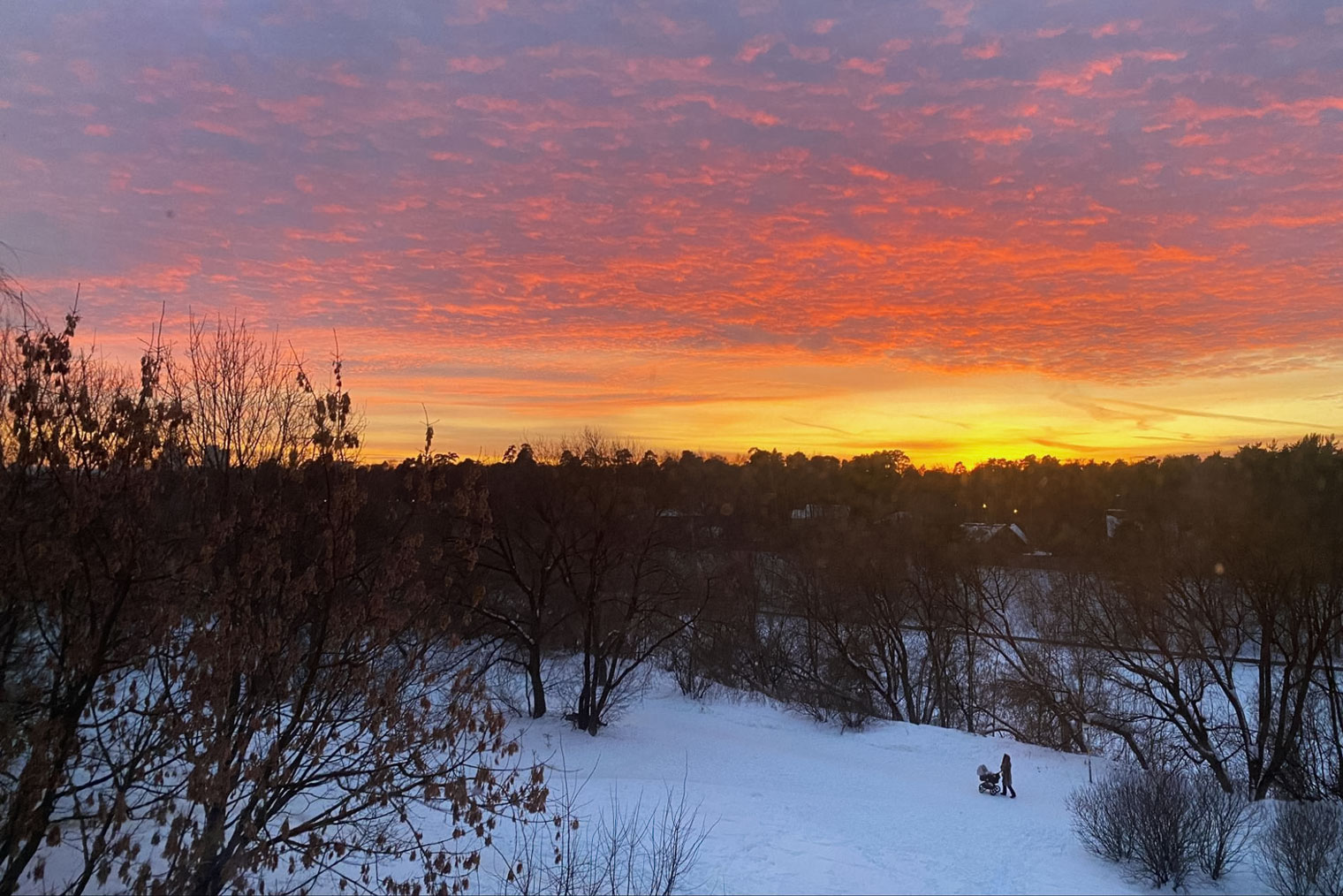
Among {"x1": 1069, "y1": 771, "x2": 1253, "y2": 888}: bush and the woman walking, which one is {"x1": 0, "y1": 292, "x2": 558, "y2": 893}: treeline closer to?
{"x1": 1069, "y1": 771, "x2": 1253, "y2": 888}: bush

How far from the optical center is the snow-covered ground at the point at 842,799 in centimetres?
1188

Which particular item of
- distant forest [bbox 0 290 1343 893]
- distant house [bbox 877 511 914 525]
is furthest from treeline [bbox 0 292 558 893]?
distant house [bbox 877 511 914 525]

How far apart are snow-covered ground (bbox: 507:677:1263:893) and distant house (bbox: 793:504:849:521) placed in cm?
2048

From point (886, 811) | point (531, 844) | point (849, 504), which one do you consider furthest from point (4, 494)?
point (849, 504)

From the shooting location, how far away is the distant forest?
187 inches

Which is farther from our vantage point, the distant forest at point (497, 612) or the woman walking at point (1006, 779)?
the woman walking at point (1006, 779)

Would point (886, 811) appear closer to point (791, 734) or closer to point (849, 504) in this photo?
point (791, 734)

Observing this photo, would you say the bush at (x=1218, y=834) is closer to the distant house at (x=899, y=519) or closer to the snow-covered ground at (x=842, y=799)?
the snow-covered ground at (x=842, y=799)

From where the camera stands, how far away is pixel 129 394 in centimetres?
498

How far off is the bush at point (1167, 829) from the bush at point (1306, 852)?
71 centimetres

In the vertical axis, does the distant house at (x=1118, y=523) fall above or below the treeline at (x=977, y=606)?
above

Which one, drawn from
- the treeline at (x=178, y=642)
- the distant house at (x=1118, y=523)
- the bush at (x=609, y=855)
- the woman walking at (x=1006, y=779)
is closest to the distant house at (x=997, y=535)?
the distant house at (x=1118, y=523)

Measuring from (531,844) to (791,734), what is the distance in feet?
57.7

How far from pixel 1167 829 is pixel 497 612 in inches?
659
